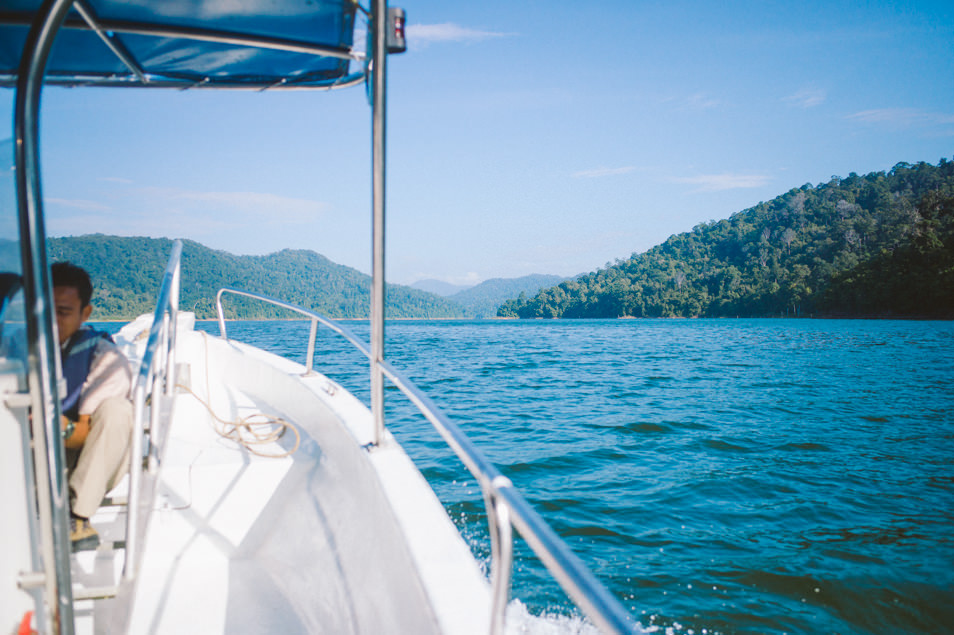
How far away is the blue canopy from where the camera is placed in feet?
5.44

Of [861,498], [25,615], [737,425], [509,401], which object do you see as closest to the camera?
[25,615]

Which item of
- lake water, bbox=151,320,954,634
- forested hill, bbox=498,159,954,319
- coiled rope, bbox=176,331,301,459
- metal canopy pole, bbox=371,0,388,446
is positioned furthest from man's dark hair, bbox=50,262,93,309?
forested hill, bbox=498,159,954,319

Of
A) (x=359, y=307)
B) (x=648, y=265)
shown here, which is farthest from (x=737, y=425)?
Result: (x=648, y=265)

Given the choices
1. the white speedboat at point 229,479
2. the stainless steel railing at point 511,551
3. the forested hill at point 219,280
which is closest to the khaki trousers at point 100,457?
the white speedboat at point 229,479

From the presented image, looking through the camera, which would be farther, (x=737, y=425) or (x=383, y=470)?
(x=737, y=425)

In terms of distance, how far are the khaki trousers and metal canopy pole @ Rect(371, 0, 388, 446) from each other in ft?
2.58

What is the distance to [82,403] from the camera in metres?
1.73

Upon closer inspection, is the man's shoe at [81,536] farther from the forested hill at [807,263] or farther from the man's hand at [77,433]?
the forested hill at [807,263]

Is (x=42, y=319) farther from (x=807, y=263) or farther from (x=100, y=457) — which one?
(x=807, y=263)

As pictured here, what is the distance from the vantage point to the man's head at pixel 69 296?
1.70 meters

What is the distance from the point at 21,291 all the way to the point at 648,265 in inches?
4052

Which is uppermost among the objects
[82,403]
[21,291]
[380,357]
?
[21,291]

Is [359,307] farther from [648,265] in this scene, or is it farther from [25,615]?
[25,615]

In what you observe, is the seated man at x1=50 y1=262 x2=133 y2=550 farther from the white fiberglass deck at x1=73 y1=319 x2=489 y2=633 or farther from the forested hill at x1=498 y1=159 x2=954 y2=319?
the forested hill at x1=498 y1=159 x2=954 y2=319
